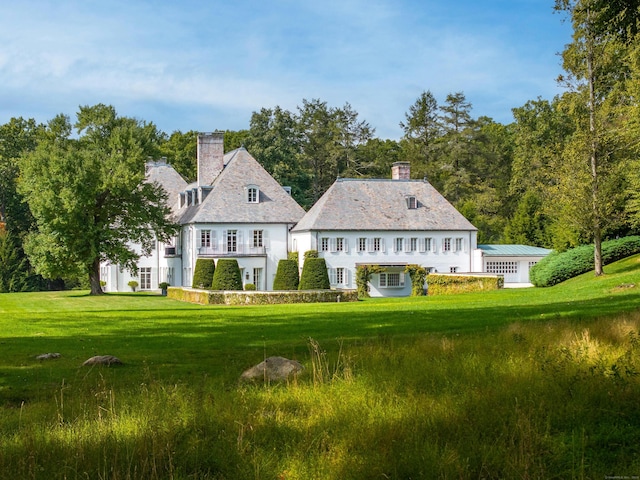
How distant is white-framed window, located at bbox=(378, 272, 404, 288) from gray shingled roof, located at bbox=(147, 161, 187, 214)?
17.7m

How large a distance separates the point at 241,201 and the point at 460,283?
15741mm

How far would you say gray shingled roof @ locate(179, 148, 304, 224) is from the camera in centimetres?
5009

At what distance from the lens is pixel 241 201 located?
51.0 m

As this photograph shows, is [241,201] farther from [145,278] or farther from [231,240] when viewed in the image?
[145,278]

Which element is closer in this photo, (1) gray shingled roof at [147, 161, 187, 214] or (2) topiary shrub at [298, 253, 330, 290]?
(2) topiary shrub at [298, 253, 330, 290]

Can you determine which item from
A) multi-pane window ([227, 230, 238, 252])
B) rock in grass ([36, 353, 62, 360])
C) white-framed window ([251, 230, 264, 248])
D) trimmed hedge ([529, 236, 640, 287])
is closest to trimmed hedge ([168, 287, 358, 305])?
trimmed hedge ([529, 236, 640, 287])

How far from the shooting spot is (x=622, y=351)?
1048cm

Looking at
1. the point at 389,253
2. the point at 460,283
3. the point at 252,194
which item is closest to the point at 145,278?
the point at 252,194

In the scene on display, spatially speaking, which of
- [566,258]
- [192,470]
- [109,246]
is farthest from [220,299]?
[192,470]

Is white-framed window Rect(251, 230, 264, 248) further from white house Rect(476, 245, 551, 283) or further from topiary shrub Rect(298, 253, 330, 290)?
white house Rect(476, 245, 551, 283)

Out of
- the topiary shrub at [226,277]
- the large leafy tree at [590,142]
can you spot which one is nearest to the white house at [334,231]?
the topiary shrub at [226,277]

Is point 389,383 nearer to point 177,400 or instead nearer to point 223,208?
point 177,400

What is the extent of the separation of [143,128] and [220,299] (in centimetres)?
1767

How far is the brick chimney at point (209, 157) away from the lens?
5388cm
